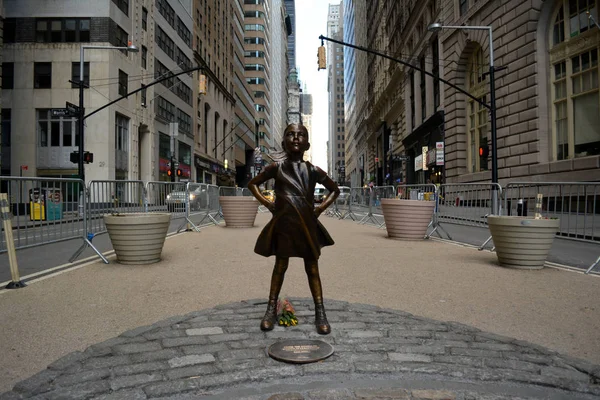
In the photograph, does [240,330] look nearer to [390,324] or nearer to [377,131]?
[390,324]

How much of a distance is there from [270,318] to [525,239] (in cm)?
480

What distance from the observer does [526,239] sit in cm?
652

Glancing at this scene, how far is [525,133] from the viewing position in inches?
843

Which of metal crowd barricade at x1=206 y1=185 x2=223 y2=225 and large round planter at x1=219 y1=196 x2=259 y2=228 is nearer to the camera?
large round planter at x1=219 y1=196 x2=259 y2=228

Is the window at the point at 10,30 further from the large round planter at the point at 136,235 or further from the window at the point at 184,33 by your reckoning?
the large round planter at the point at 136,235

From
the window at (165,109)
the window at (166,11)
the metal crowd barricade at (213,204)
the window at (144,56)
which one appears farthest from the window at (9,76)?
the metal crowd barricade at (213,204)

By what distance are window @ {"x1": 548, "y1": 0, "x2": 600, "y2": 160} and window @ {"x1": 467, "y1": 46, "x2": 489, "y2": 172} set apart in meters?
5.66

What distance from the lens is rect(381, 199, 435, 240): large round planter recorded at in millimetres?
10461

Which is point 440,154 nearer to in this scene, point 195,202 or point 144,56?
point 195,202

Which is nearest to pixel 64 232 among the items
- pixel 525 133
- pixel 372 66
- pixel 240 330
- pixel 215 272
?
pixel 215 272

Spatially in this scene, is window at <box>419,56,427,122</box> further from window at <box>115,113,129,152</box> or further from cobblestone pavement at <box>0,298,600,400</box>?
cobblestone pavement at <box>0,298,600,400</box>

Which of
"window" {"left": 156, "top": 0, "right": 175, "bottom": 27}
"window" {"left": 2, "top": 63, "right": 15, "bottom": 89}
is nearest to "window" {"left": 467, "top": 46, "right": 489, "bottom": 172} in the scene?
"window" {"left": 156, "top": 0, "right": 175, "bottom": 27}

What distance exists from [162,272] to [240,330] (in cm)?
325

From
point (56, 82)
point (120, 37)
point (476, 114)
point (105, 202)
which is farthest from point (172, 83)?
point (105, 202)
